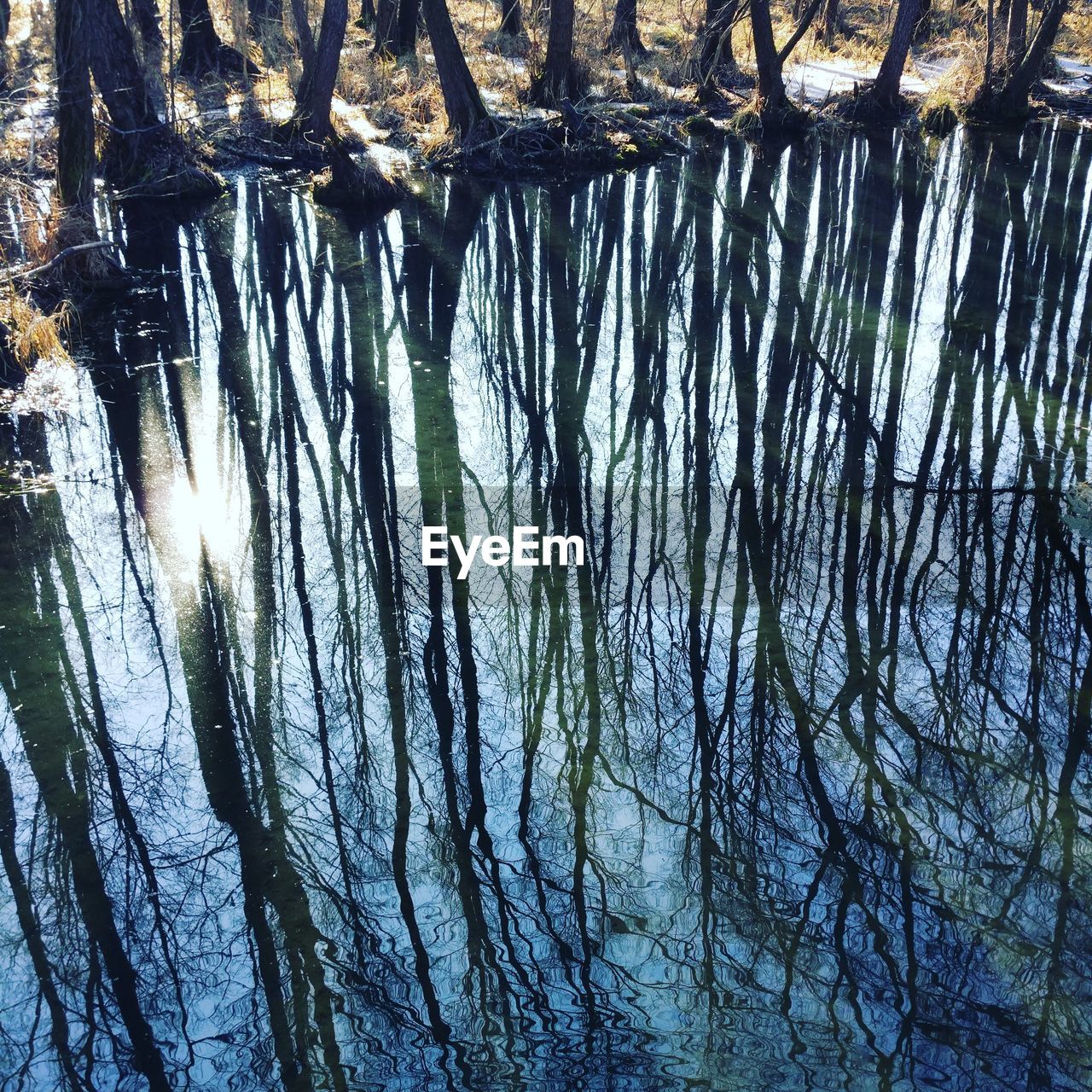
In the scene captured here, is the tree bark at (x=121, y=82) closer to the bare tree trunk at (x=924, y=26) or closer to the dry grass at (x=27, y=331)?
the dry grass at (x=27, y=331)

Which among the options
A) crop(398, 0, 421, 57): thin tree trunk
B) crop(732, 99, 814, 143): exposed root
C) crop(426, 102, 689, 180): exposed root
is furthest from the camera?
crop(398, 0, 421, 57): thin tree trunk

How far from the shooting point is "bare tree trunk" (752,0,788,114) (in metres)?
16.6

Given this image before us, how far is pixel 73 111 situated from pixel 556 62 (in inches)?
342

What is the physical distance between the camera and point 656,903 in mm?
4031

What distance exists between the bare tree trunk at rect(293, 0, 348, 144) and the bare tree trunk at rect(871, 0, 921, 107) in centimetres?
823

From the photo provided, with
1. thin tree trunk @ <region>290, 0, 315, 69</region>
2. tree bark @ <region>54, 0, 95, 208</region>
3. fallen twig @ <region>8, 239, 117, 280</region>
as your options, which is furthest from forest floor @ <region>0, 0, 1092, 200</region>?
fallen twig @ <region>8, 239, 117, 280</region>

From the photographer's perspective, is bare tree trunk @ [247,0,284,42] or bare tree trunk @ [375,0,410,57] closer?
bare tree trunk @ [375,0,410,57]

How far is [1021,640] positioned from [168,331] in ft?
22.4

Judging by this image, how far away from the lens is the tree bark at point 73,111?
951 cm

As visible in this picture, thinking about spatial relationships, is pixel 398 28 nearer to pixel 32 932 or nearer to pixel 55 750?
Answer: pixel 55 750

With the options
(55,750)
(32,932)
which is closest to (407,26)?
(55,750)

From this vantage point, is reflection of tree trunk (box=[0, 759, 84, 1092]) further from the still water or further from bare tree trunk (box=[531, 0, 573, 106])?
bare tree trunk (box=[531, 0, 573, 106])

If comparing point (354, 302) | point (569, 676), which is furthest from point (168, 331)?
point (569, 676)

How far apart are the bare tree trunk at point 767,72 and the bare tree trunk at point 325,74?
6119mm
